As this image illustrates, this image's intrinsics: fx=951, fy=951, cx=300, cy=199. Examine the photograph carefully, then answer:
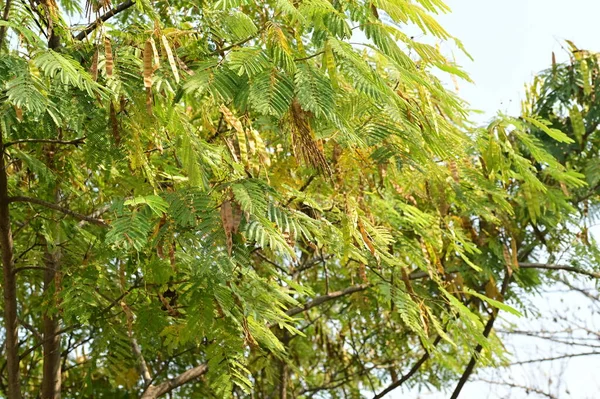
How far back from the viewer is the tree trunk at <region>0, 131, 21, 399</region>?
3.82 metres

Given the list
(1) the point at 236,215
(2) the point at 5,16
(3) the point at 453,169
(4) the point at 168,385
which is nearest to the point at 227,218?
(1) the point at 236,215

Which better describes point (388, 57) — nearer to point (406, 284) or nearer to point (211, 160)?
point (211, 160)

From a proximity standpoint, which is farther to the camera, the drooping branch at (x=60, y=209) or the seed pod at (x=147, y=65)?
the drooping branch at (x=60, y=209)

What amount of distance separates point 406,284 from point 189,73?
6.03 ft

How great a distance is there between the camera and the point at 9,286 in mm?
3924

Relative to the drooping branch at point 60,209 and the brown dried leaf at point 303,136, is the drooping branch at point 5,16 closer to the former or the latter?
the drooping branch at point 60,209

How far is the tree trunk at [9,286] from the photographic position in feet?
12.5

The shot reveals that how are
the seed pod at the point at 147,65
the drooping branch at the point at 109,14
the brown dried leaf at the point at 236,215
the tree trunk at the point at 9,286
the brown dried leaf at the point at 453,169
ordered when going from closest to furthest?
the seed pod at the point at 147,65
the brown dried leaf at the point at 236,215
the drooping branch at the point at 109,14
the tree trunk at the point at 9,286
the brown dried leaf at the point at 453,169

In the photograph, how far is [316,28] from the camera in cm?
280

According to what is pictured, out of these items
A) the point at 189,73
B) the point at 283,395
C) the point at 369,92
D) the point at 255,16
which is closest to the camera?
the point at 369,92

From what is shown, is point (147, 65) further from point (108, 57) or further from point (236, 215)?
point (236, 215)

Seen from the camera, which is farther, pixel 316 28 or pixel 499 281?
pixel 499 281

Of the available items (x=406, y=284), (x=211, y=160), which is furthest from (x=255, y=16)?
(x=211, y=160)

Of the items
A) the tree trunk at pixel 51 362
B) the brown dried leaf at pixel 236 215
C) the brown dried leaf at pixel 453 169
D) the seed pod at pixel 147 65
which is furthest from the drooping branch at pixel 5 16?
the brown dried leaf at pixel 453 169
